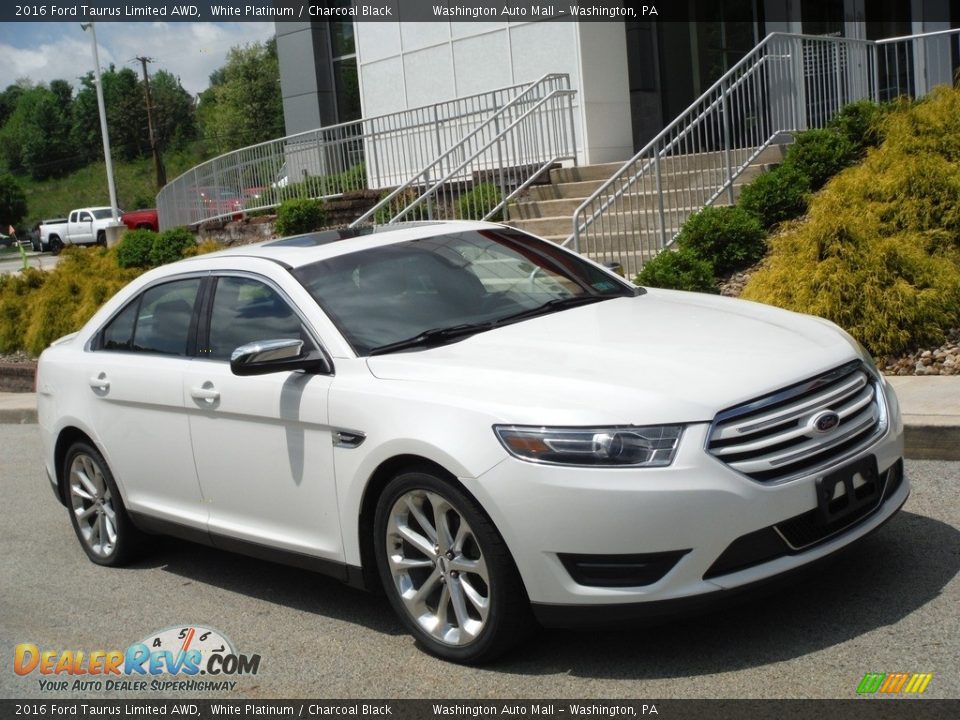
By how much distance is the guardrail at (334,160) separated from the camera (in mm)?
17969

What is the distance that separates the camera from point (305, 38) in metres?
24.0

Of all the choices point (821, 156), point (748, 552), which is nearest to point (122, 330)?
point (748, 552)

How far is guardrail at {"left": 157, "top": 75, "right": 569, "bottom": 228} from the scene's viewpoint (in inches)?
707

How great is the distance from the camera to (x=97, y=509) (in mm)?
6547

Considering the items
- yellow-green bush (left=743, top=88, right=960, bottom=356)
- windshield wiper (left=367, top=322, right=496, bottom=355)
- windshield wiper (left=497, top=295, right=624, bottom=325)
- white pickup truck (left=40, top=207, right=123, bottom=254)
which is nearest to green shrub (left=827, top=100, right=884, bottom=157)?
yellow-green bush (left=743, top=88, right=960, bottom=356)

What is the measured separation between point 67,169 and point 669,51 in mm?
114154

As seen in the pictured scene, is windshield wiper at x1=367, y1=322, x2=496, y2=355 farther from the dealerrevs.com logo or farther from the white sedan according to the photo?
the dealerrevs.com logo

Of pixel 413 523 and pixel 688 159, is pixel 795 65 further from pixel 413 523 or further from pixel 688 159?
pixel 413 523

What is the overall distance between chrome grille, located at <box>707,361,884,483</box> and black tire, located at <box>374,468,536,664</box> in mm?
883

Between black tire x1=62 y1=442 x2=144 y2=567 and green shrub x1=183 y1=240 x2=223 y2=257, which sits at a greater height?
green shrub x1=183 y1=240 x2=223 y2=257

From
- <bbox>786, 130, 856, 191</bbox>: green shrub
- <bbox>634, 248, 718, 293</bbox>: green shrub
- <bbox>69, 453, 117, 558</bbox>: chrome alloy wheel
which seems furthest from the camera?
<bbox>786, 130, 856, 191</bbox>: green shrub

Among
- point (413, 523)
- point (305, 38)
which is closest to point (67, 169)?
point (305, 38)

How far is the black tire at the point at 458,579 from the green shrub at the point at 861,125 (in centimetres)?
844
